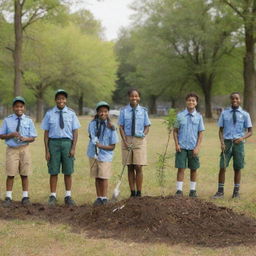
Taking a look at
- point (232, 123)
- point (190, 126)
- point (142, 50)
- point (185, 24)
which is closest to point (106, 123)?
point (190, 126)

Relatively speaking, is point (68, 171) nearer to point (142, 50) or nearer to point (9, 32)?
point (9, 32)

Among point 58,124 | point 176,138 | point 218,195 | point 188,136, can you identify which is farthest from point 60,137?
point 218,195

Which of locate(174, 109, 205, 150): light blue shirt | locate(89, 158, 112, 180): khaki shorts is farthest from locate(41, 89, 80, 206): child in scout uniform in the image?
locate(174, 109, 205, 150): light blue shirt

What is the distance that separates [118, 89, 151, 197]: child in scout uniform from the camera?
702 cm

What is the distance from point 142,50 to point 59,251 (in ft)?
113

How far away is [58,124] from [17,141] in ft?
2.26

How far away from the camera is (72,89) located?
3966 centimetres

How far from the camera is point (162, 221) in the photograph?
5375 mm

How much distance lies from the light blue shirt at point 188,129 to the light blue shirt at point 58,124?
1.73m

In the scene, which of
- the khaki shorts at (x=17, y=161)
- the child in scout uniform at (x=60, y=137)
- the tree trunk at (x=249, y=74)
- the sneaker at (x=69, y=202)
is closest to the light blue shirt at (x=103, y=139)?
the child in scout uniform at (x=60, y=137)

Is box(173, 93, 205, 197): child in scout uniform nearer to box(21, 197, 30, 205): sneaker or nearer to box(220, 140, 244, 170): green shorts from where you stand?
box(220, 140, 244, 170): green shorts

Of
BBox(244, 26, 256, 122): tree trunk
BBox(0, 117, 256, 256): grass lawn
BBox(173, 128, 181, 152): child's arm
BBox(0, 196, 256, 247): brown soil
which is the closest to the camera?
BBox(0, 117, 256, 256): grass lawn

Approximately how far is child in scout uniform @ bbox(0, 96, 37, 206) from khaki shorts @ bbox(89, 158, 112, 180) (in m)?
1.01

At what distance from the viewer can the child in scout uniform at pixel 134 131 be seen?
23.0 feet
